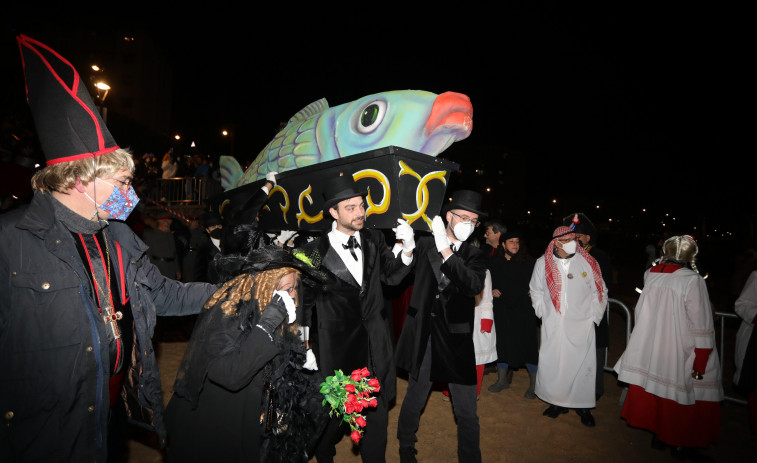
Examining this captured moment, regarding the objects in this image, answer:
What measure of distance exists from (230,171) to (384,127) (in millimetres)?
2972

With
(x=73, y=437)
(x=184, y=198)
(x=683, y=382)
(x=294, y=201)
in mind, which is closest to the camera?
(x=73, y=437)

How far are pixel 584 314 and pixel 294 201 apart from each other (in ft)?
10.3

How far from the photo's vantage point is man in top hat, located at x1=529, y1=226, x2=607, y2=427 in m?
3.99

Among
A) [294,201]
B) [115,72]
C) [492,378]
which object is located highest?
[115,72]

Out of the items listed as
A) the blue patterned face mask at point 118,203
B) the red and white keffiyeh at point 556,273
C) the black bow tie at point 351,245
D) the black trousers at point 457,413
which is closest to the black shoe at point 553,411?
the red and white keffiyeh at point 556,273

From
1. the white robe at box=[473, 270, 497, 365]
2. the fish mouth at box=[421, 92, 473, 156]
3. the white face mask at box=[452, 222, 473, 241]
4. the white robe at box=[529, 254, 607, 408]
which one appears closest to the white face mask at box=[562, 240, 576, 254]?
the white robe at box=[529, 254, 607, 408]

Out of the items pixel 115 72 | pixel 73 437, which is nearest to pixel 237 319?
pixel 73 437

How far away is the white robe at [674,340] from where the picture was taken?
3344 millimetres

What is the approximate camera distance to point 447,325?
3.05m

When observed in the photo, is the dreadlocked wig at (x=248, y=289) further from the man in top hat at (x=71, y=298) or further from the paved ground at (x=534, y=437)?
the paved ground at (x=534, y=437)

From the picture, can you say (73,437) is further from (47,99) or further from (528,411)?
(528,411)

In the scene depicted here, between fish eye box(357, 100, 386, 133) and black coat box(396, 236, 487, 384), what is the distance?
1096mm

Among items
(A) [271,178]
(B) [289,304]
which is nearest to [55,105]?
(B) [289,304]

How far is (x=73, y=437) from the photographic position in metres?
Answer: 1.52
